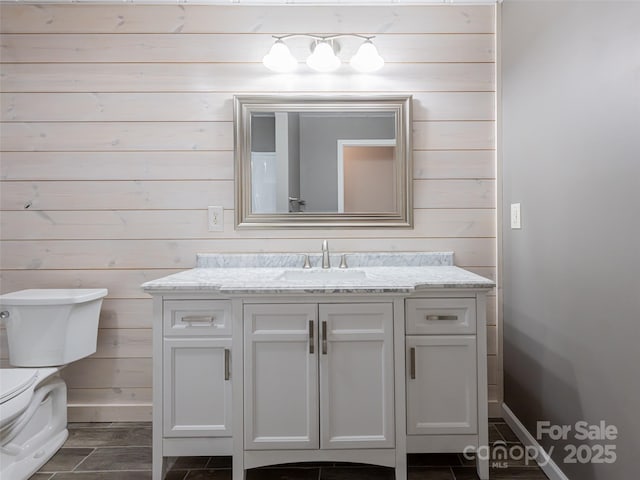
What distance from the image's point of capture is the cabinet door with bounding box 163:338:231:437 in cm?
150

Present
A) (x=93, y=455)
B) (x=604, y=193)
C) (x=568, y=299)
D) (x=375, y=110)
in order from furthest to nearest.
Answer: (x=375, y=110), (x=93, y=455), (x=568, y=299), (x=604, y=193)

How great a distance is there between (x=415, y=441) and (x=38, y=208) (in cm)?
217

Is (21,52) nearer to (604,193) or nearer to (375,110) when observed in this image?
(375,110)

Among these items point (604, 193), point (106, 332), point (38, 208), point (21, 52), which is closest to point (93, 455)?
point (106, 332)

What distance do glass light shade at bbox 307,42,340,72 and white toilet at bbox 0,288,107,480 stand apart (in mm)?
1574

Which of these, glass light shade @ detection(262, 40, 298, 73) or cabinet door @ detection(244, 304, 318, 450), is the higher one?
glass light shade @ detection(262, 40, 298, 73)

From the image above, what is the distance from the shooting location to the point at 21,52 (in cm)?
201

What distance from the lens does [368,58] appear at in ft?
6.26

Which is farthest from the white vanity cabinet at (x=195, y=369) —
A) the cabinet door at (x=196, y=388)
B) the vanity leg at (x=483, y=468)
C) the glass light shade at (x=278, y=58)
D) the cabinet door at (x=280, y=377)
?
the glass light shade at (x=278, y=58)

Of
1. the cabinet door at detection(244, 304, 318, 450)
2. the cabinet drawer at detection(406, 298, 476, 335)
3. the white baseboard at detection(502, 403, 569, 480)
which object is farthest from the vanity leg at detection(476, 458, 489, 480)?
the cabinet door at detection(244, 304, 318, 450)

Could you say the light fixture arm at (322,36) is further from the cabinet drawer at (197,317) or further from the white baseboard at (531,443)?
the white baseboard at (531,443)

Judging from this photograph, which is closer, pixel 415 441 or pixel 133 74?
pixel 415 441

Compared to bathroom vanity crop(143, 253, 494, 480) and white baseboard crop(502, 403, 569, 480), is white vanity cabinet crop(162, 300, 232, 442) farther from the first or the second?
white baseboard crop(502, 403, 569, 480)

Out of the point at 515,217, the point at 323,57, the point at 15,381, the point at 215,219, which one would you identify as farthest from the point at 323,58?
the point at 15,381
